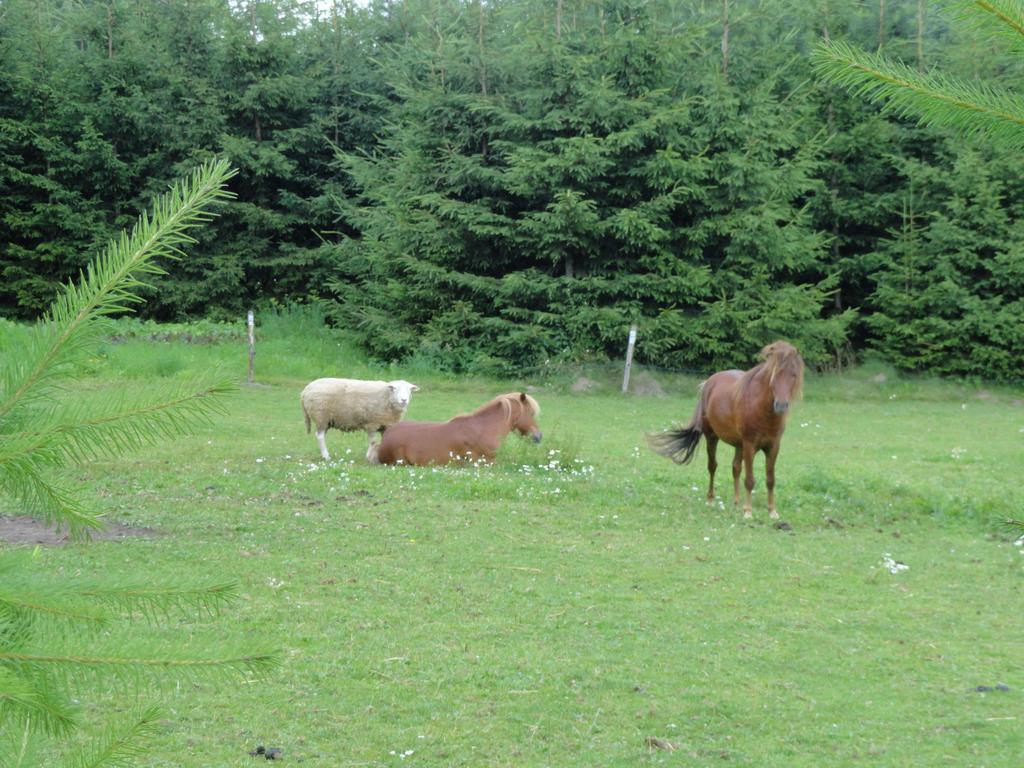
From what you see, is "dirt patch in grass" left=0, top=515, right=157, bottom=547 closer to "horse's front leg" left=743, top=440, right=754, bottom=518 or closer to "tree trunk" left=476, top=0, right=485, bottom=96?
"horse's front leg" left=743, top=440, right=754, bottom=518

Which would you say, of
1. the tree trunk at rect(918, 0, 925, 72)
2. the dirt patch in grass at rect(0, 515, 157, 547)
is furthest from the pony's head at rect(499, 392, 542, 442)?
the tree trunk at rect(918, 0, 925, 72)

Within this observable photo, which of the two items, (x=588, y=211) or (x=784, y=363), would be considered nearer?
(x=784, y=363)

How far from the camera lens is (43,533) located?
27.1 ft

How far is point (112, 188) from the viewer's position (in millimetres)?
25125

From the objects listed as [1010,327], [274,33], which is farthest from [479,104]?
[1010,327]

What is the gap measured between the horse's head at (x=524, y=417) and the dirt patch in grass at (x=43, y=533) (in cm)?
448

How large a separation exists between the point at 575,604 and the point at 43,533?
13.5 feet

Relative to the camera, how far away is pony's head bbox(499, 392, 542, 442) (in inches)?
464

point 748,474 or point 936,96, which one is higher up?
point 936,96

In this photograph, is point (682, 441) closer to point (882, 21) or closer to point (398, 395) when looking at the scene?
point (398, 395)

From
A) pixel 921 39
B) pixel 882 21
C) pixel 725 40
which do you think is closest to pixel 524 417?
pixel 725 40

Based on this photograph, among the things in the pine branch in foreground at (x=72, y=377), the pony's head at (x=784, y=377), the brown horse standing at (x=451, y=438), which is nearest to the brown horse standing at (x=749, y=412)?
the pony's head at (x=784, y=377)

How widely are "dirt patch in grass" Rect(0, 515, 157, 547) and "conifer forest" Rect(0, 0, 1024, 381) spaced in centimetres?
1050

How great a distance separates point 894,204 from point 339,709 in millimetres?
21393
